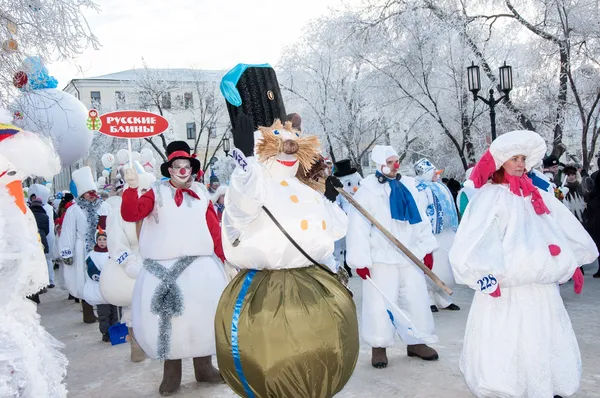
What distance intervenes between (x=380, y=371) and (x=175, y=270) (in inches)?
78.0

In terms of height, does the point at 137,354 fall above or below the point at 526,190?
below

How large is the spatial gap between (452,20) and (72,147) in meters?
12.7

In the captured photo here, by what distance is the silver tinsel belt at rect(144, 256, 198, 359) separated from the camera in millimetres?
4727

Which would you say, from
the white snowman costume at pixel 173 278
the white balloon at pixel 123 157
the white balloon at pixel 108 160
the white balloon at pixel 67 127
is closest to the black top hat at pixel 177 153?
the white snowman costume at pixel 173 278

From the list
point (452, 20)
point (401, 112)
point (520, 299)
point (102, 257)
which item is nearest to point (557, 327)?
point (520, 299)

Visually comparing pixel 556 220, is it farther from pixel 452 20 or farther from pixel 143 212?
pixel 452 20

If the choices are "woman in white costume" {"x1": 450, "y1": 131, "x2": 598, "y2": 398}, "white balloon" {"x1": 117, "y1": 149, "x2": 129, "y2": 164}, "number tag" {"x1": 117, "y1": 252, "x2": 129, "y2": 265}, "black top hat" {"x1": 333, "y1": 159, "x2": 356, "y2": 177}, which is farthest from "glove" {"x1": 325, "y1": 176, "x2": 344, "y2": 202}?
"black top hat" {"x1": 333, "y1": 159, "x2": 356, "y2": 177}

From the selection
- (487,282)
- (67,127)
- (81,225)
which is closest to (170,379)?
(487,282)

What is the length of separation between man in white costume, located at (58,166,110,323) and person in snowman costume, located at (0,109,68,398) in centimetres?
539

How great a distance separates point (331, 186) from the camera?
385 cm

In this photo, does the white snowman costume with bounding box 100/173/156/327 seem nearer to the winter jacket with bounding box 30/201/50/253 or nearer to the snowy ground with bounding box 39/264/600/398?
the snowy ground with bounding box 39/264/600/398

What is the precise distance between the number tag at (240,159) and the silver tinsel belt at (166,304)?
5.47ft

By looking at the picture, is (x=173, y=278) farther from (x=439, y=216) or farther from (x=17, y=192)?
(x=439, y=216)

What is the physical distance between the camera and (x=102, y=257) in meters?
7.79
